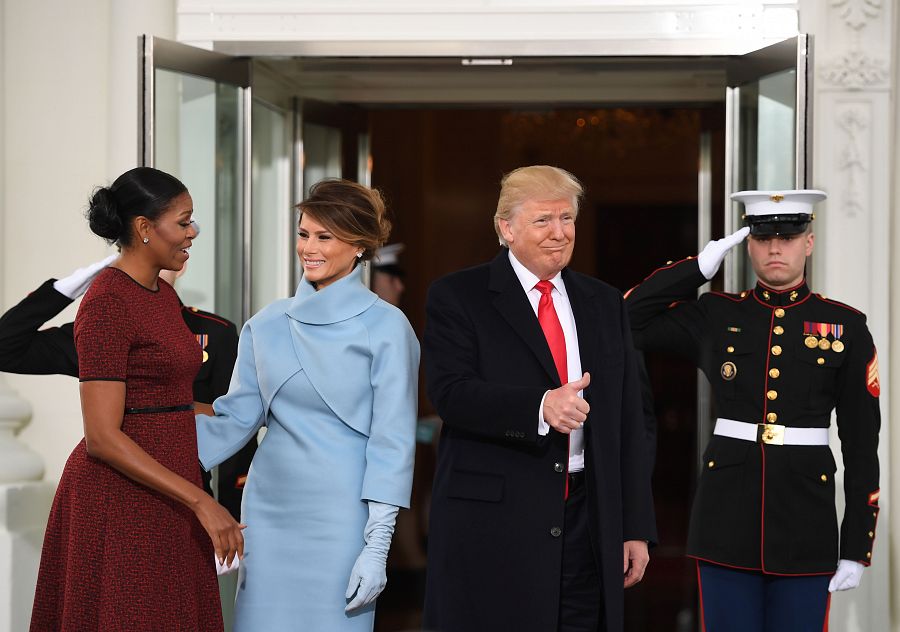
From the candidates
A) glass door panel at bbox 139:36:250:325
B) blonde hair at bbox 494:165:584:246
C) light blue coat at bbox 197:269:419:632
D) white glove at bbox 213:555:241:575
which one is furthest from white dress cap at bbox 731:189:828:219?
glass door panel at bbox 139:36:250:325

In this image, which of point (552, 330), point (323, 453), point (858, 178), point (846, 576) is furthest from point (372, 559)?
point (858, 178)

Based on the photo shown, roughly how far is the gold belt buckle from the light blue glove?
1232 mm

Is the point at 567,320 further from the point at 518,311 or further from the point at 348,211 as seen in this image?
the point at 348,211

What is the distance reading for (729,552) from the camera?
3326 millimetres

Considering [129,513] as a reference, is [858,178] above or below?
above

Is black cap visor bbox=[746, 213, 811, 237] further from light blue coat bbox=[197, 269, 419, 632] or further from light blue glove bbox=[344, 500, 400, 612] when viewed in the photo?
light blue glove bbox=[344, 500, 400, 612]

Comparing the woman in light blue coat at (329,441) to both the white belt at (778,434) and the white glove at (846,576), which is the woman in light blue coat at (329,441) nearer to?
the white belt at (778,434)

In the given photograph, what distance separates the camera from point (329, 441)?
2.65 meters

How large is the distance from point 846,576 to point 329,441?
1544 millimetres

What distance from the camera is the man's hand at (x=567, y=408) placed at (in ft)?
8.02

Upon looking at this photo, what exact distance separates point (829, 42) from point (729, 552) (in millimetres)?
2316

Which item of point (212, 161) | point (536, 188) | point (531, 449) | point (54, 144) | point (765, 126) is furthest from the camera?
point (54, 144)

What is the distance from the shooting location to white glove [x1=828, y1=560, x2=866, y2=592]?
3273 mm

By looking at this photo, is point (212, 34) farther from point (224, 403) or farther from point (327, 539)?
point (327, 539)
